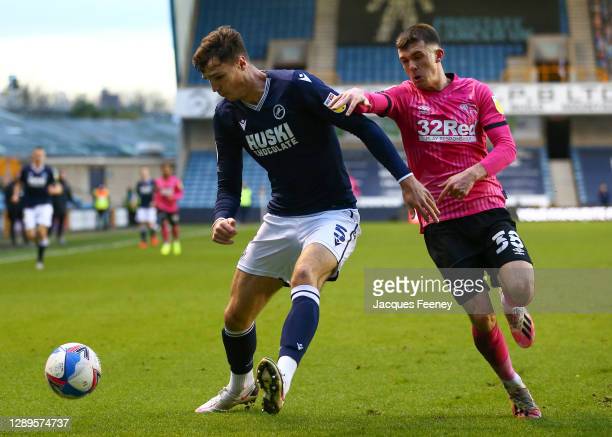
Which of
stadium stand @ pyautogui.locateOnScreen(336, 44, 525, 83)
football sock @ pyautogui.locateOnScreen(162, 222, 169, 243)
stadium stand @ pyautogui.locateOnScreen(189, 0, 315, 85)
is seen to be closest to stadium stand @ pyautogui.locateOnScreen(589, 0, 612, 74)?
stadium stand @ pyautogui.locateOnScreen(336, 44, 525, 83)

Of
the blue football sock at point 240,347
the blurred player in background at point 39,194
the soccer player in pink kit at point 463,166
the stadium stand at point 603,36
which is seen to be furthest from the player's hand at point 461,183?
the stadium stand at point 603,36

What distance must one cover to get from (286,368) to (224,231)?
101 cm

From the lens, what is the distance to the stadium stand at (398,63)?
171 feet

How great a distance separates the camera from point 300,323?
504cm

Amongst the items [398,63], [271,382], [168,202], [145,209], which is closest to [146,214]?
[145,209]

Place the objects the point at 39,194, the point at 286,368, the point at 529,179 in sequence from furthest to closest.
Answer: the point at 529,179
the point at 39,194
the point at 286,368

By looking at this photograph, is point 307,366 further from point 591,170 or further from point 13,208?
point 591,170

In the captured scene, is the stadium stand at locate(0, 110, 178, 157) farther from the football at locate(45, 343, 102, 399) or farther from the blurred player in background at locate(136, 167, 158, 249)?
the football at locate(45, 343, 102, 399)

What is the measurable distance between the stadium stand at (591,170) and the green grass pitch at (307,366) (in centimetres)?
3549

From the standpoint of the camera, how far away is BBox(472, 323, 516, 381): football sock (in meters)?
5.80

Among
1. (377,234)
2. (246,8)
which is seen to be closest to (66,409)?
(377,234)

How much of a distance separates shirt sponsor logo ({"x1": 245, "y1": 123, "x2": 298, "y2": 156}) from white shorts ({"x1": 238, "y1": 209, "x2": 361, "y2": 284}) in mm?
408

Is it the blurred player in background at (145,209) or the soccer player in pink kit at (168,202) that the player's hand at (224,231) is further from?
the blurred player in background at (145,209)

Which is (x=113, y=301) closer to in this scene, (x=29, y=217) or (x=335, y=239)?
(x=29, y=217)
